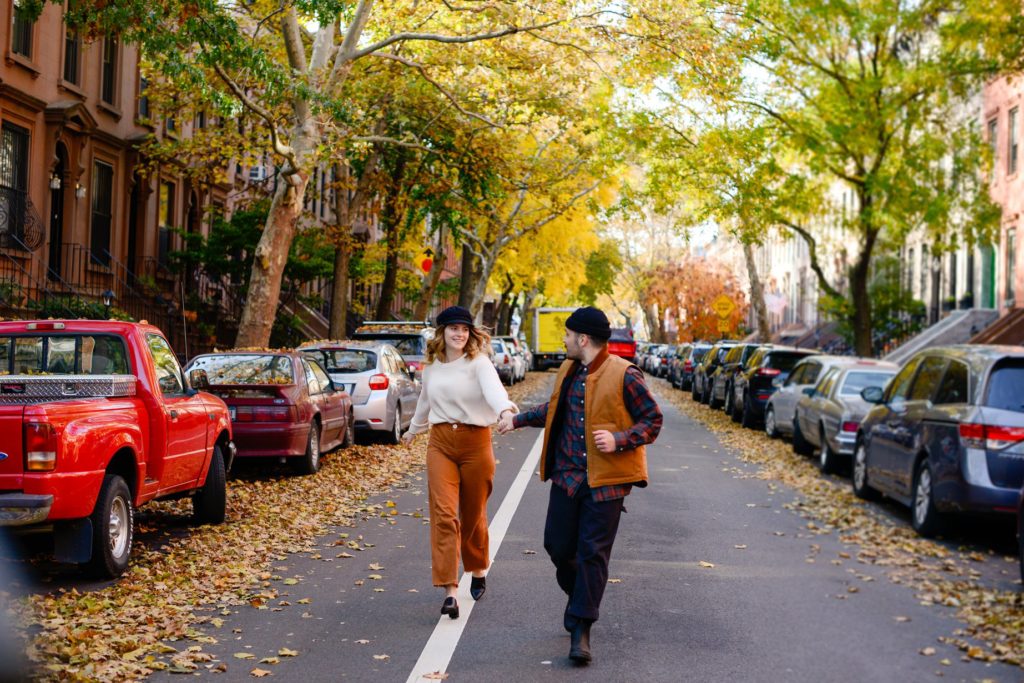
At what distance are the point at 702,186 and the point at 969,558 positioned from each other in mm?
24935

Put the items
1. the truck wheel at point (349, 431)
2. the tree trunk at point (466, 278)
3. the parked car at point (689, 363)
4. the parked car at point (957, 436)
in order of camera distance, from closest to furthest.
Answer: the parked car at point (957, 436)
the truck wheel at point (349, 431)
the parked car at point (689, 363)
the tree trunk at point (466, 278)

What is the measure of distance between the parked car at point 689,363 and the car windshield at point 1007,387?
29211 millimetres

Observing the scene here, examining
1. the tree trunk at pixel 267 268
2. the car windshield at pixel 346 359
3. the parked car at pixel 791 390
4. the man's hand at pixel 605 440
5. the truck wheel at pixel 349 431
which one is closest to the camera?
the man's hand at pixel 605 440

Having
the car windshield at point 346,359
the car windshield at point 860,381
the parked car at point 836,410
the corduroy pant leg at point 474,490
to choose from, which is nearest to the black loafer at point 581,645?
A: the corduroy pant leg at point 474,490

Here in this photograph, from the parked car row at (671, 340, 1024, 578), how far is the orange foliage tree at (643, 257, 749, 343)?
187 ft

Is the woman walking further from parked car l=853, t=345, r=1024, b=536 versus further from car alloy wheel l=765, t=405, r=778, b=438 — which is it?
car alloy wheel l=765, t=405, r=778, b=438

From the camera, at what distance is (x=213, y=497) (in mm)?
11539

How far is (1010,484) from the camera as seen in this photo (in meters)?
10.9

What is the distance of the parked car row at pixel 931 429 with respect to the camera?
1098 cm

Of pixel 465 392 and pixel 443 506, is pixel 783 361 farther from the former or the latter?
pixel 443 506

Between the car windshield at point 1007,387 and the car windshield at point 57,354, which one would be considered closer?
the car windshield at point 57,354

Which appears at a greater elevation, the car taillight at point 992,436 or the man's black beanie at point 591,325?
the man's black beanie at point 591,325

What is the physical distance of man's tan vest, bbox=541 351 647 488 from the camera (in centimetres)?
693

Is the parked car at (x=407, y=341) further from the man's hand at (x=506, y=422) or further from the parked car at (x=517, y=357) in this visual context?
the parked car at (x=517, y=357)
